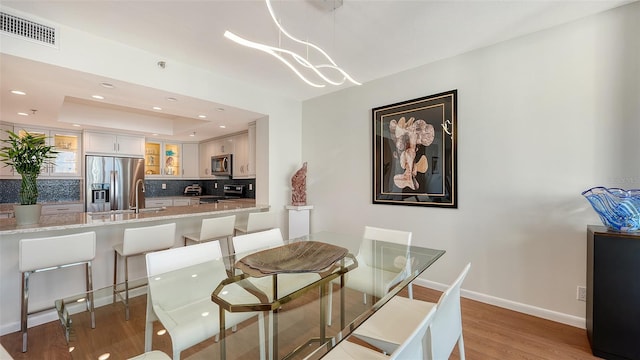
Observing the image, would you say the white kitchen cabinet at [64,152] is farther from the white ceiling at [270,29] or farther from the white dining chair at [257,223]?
the white dining chair at [257,223]

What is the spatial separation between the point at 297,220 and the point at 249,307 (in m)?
2.55

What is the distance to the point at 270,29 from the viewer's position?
2.37 metres

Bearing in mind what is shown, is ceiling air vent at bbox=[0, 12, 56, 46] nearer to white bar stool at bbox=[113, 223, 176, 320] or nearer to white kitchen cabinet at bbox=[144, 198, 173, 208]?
white bar stool at bbox=[113, 223, 176, 320]

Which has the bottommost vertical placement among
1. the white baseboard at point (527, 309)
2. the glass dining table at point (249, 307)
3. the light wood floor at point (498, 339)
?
the light wood floor at point (498, 339)

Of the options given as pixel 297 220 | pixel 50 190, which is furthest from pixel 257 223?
pixel 50 190

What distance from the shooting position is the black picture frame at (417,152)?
2885 mm

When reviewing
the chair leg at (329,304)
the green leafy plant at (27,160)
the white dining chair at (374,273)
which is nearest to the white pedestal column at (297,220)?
the white dining chair at (374,273)

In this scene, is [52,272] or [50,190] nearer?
[52,272]

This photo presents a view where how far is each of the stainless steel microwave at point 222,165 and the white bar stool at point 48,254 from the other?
3110 mm

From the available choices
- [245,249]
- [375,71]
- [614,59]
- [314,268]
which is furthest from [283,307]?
[614,59]

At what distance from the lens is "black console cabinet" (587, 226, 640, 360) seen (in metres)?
1.80

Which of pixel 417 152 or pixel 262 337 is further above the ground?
pixel 417 152

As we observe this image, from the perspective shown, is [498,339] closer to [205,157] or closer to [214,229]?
[214,229]

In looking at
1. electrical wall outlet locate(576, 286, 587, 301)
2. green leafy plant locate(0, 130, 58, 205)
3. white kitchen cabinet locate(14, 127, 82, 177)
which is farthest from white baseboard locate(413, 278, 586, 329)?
white kitchen cabinet locate(14, 127, 82, 177)
